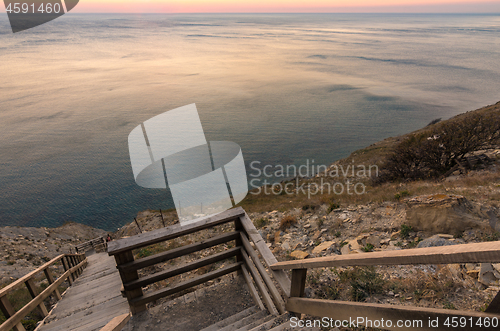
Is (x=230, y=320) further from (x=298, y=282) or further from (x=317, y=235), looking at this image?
(x=317, y=235)

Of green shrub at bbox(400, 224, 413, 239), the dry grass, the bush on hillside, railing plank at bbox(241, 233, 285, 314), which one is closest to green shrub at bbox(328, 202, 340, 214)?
the dry grass

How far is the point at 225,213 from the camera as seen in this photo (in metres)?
4.09

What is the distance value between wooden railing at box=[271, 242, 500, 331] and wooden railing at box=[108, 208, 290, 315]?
54 centimetres

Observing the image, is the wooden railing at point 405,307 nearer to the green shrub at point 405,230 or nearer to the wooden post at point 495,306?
the wooden post at point 495,306

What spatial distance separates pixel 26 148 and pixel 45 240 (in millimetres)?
35588

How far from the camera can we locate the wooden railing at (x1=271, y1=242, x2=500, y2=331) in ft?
4.16

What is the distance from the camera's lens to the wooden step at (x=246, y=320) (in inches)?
134

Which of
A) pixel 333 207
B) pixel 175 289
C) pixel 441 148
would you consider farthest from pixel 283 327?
pixel 441 148

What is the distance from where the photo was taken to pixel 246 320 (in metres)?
3.57

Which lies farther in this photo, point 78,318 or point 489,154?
point 489,154

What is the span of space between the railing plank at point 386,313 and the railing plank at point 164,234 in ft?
5.19

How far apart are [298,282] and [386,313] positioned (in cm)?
109

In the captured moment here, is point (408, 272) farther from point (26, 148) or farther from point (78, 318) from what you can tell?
point (26, 148)

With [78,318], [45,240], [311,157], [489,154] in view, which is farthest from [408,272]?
[311,157]
